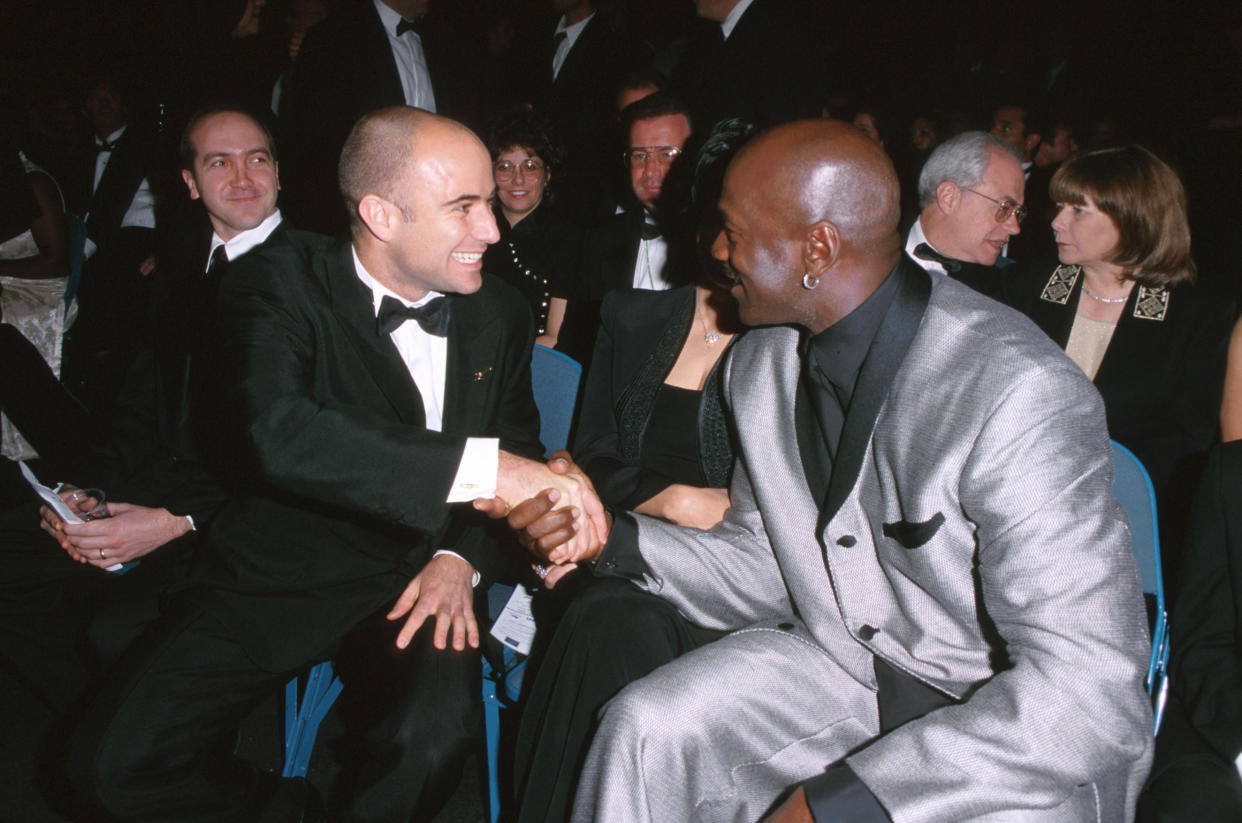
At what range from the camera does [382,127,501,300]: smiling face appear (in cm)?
226

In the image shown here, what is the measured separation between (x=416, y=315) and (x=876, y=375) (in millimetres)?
1325

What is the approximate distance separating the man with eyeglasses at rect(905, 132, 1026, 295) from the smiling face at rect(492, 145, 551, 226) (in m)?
2.08

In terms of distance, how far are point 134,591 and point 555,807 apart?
1.58 m

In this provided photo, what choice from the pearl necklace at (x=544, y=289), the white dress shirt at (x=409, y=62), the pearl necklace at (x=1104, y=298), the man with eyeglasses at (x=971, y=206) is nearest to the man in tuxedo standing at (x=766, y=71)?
the man with eyeglasses at (x=971, y=206)

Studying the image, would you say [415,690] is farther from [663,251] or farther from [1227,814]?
[663,251]

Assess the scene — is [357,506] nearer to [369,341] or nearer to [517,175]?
[369,341]

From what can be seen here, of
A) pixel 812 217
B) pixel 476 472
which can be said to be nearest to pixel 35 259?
pixel 476 472

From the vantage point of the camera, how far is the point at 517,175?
426 centimetres

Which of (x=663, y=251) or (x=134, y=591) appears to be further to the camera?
(x=663, y=251)

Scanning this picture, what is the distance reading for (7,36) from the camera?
25.9 ft

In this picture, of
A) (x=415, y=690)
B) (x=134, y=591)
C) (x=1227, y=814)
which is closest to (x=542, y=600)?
(x=415, y=690)

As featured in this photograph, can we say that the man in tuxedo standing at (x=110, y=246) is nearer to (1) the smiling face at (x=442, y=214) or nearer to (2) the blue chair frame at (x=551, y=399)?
(2) the blue chair frame at (x=551, y=399)

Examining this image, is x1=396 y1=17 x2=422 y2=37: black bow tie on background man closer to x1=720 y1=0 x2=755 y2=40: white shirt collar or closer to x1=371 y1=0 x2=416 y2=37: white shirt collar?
x1=371 y1=0 x2=416 y2=37: white shirt collar

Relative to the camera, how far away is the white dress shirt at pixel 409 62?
5.25 metres
